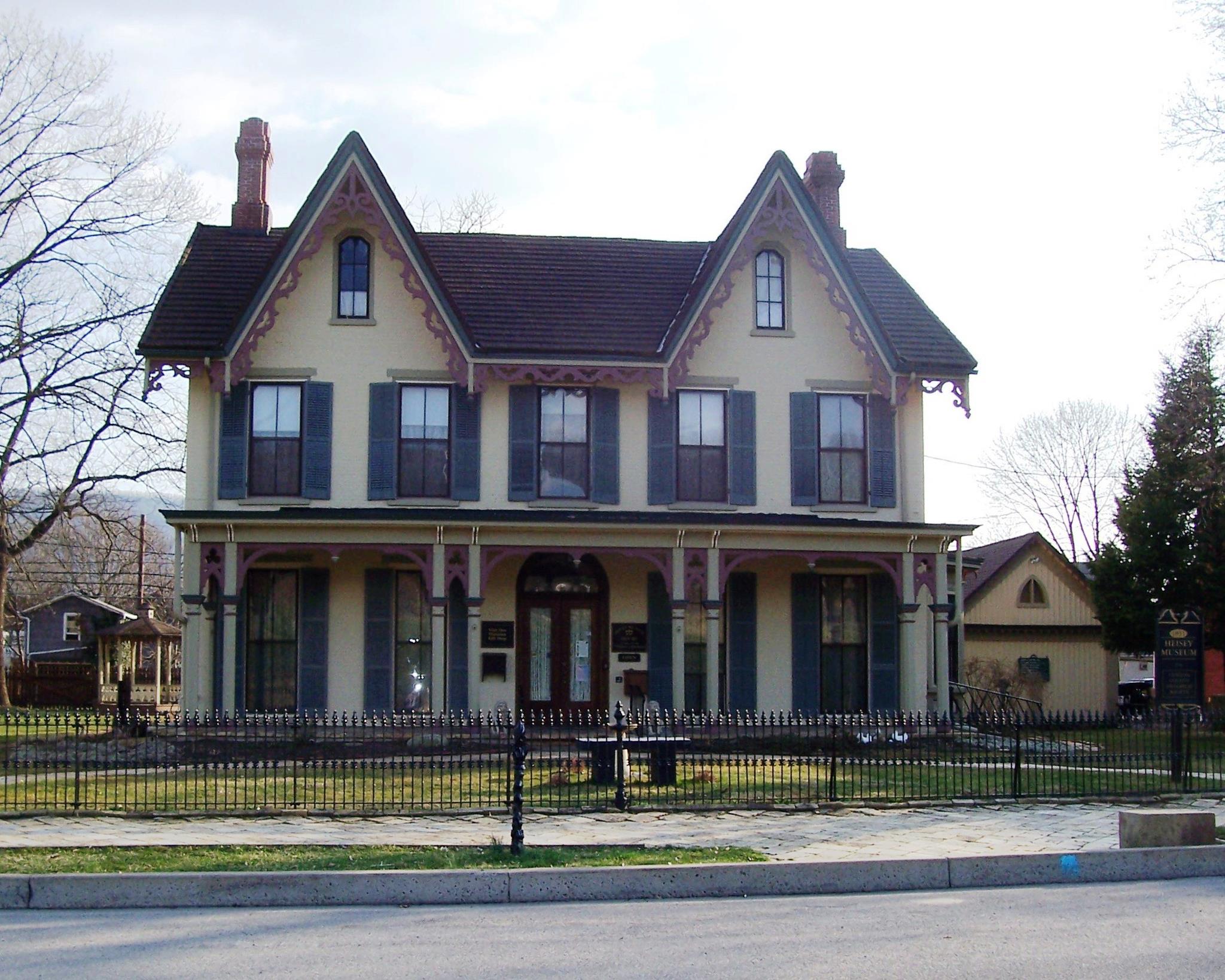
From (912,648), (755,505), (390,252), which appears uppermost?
(390,252)

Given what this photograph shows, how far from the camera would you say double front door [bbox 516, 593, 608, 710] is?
25.8 m

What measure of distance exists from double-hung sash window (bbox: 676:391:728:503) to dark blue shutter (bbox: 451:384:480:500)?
3770 millimetres

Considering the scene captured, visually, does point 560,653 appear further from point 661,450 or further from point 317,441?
point 317,441

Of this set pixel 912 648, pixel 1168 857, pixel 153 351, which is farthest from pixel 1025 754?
pixel 153 351

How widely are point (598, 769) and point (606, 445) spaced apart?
9.67 metres

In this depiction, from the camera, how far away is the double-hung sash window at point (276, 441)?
82.2 ft

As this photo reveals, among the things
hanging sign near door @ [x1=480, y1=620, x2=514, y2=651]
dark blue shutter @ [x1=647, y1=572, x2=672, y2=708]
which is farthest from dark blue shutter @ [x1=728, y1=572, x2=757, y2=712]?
hanging sign near door @ [x1=480, y1=620, x2=514, y2=651]

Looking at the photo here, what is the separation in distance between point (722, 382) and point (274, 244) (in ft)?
31.2

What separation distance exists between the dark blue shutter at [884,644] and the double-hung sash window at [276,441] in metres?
11.2

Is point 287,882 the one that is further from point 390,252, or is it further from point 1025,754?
point 390,252

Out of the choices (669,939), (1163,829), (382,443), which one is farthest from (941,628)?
(669,939)

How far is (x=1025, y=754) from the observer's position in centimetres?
2061

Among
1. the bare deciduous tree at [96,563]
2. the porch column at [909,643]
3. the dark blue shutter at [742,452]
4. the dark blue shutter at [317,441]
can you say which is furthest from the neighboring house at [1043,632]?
the bare deciduous tree at [96,563]

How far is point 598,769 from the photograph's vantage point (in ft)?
55.6
